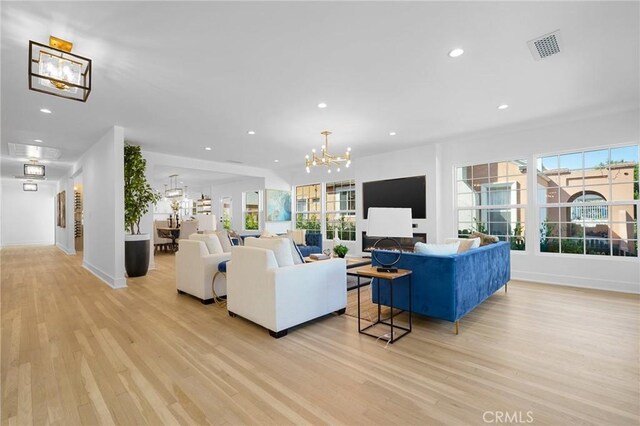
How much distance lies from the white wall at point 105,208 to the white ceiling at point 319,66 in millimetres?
474

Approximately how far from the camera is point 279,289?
112 inches

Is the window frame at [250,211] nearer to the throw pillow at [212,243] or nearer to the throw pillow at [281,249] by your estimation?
the throw pillow at [212,243]

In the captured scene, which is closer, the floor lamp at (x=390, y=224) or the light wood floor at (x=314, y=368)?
the light wood floor at (x=314, y=368)

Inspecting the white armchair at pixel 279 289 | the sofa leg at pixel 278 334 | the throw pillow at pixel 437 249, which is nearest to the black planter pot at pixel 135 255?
the white armchair at pixel 279 289

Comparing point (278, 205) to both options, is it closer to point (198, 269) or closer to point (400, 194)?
point (400, 194)

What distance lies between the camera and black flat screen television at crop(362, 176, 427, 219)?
6.48 m

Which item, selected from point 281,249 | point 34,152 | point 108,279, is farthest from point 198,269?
point 34,152

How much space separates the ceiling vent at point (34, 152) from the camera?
6.14 meters

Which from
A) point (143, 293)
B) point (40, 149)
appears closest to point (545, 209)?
point (143, 293)

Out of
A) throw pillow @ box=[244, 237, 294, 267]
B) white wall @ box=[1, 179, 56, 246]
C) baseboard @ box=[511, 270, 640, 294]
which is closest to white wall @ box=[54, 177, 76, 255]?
white wall @ box=[1, 179, 56, 246]

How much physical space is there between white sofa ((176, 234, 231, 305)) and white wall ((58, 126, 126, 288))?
1.36 meters

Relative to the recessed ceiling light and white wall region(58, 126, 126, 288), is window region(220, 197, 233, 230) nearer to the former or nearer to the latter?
white wall region(58, 126, 126, 288)

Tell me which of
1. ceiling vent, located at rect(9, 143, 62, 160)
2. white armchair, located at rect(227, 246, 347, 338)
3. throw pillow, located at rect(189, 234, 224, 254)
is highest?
ceiling vent, located at rect(9, 143, 62, 160)

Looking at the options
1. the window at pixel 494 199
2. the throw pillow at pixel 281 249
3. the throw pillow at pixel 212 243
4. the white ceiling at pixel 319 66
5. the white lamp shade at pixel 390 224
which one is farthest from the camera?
the window at pixel 494 199
